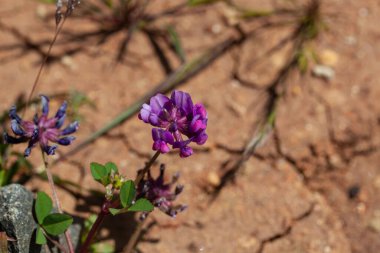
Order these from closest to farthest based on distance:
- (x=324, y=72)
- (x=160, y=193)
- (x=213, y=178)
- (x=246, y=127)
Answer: (x=160, y=193), (x=213, y=178), (x=246, y=127), (x=324, y=72)

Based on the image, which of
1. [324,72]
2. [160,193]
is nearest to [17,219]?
[160,193]

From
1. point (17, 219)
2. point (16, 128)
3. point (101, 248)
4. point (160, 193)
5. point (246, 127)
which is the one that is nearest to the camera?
point (16, 128)

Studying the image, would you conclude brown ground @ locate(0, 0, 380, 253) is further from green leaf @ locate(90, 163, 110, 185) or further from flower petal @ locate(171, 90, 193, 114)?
flower petal @ locate(171, 90, 193, 114)

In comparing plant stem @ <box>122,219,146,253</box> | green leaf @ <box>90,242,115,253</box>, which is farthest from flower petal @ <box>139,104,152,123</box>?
green leaf @ <box>90,242,115,253</box>

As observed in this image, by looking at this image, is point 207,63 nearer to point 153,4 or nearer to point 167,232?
point 153,4

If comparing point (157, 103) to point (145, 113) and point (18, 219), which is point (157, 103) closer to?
point (145, 113)

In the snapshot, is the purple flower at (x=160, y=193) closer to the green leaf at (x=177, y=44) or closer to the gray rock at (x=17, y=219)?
the gray rock at (x=17, y=219)
